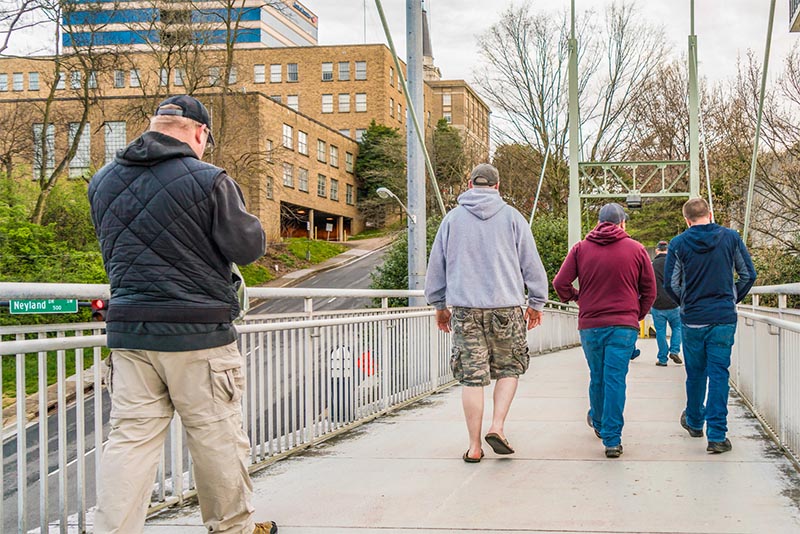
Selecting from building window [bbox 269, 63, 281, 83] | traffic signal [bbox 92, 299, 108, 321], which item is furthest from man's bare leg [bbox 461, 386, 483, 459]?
building window [bbox 269, 63, 281, 83]

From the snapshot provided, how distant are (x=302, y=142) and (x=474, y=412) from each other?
187 ft

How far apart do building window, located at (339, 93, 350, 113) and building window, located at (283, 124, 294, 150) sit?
19.9 meters

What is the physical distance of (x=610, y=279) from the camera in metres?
5.99

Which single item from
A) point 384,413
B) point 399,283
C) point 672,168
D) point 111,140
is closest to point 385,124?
point 111,140

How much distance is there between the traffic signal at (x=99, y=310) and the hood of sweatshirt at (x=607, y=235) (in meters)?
3.46

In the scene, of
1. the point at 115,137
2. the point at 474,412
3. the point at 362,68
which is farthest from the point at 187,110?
the point at 362,68

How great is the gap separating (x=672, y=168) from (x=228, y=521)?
40.5m

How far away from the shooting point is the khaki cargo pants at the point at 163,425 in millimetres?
3279

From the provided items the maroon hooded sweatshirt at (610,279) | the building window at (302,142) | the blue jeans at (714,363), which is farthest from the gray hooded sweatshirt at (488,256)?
the building window at (302,142)

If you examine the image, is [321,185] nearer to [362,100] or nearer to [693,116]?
[362,100]

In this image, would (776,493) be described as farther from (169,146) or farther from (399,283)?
(399,283)

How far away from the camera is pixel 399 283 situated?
28719 mm

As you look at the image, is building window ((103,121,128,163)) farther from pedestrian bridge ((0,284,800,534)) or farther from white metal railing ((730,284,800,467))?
white metal railing ((730,284,800,467))

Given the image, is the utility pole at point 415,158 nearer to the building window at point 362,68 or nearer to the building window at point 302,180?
the building window at point 302,180
